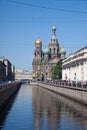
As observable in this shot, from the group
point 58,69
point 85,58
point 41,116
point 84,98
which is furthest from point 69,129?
point 58,69

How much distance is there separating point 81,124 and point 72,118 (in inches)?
156

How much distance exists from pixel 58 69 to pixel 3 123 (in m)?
123

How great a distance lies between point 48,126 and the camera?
104ft

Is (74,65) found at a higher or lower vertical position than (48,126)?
higher

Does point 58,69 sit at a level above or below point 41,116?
above

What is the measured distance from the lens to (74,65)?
4131 inches

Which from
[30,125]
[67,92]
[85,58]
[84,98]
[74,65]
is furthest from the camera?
[74,65]

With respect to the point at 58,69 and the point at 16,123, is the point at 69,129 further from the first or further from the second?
the point at 58,69

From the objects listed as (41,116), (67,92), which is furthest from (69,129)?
(67,92)

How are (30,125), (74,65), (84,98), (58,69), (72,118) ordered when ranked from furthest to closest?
1. (58,69)
2. (74,65)
3. (84,98)
4. (72,118)
5. (30,125)

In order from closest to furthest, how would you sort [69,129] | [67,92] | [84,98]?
[69,129], [84,98], [67,92]

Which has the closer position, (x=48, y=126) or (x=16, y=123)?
(x=48, y=126)

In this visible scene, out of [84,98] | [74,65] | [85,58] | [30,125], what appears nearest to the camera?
[30,125]

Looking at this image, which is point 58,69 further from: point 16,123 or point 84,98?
point 16,123
